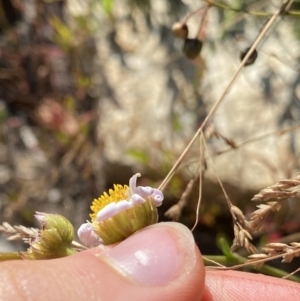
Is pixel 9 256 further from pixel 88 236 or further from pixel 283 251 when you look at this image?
pixel 283 251

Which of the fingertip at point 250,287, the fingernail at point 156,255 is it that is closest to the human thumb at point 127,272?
the fingernail at point 156,255

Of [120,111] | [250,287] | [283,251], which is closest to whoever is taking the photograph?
[283,251]

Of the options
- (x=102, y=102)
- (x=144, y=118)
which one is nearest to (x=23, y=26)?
(x=102, y=102)

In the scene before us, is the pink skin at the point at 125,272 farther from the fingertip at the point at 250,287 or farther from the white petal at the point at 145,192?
the fingertip at the point at 250,287

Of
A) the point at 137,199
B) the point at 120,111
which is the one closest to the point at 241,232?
the point at 137,199

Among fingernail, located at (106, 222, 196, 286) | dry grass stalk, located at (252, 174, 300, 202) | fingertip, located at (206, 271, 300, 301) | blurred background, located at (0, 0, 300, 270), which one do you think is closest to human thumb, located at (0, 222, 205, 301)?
fingernail, located at (106, 222, 196, 286)

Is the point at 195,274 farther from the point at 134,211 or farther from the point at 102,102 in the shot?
the point at 102,102
